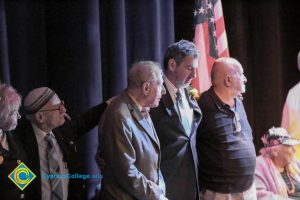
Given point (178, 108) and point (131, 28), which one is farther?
point (131, 28)

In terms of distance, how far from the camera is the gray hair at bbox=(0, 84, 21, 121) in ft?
6.78

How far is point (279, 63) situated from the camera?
12.2ft

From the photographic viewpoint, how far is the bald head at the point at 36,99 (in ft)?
7.25

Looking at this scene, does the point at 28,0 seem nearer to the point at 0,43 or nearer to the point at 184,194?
the point at 0,43

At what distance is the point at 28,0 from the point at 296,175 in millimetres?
1990

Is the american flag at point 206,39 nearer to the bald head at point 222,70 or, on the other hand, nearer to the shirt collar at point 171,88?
the bald head at point 222,70

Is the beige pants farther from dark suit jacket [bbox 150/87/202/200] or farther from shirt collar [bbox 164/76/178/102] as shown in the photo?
shirt collar [bbox 164/76/178/102]

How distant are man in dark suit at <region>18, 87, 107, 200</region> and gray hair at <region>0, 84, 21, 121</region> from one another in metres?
0.12

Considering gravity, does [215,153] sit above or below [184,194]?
above

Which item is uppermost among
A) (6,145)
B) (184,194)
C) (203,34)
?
(203,34)

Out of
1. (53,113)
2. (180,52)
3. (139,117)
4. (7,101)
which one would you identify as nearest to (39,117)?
(53,113)

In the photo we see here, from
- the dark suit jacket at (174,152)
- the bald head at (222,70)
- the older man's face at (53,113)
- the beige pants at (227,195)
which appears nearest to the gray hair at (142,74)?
the dark suit jacket at (174,152)

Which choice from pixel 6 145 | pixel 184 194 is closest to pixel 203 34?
pixel 184 194

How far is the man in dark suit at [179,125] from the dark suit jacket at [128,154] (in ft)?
0.65
